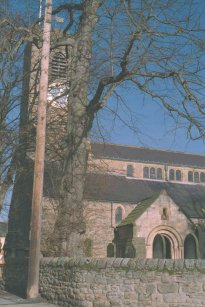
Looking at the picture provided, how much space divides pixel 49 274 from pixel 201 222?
83.9ft

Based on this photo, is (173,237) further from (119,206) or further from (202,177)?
(202,177)

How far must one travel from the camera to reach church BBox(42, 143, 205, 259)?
31.1 m

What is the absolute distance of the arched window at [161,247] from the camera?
3247 cm

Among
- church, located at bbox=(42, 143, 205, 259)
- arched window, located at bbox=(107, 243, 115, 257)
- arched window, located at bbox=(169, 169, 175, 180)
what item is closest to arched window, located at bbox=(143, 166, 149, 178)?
church, located at bbox=(42, 143, 205, 259)

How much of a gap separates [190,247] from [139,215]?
5.01m

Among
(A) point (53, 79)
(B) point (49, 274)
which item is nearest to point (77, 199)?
(B) point (49, 274)

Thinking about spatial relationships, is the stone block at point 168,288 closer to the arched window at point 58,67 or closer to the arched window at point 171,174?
the arched window at point 58,67

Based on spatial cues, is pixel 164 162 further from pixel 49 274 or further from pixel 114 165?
pixel 49 274

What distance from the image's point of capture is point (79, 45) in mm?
13844

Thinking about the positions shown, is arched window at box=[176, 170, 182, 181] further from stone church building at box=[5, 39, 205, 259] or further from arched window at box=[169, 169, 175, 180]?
stone church building at box=[5, 39, 205, 259]

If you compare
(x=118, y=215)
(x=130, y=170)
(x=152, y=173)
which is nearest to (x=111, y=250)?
(x=118, y=215)

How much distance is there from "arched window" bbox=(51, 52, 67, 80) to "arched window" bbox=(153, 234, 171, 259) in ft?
55.5

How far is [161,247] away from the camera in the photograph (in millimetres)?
32938

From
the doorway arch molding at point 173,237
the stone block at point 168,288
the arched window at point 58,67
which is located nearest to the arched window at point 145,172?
the doorway arch molding at point 173,237
